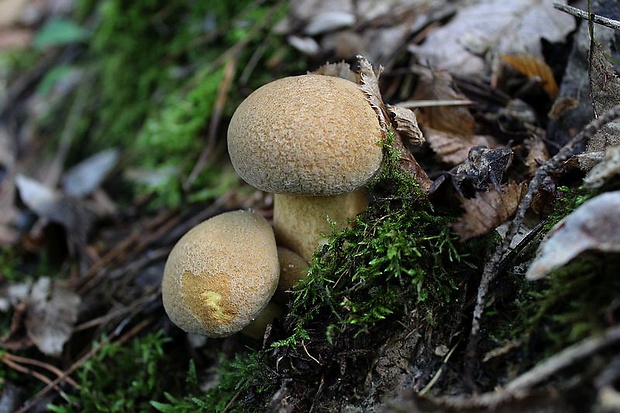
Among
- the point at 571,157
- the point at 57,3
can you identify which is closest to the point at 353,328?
the point at 571,157

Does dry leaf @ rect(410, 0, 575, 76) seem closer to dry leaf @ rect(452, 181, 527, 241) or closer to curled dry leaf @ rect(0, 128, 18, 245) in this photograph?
dry leaf @ rect(452, 181, 527, 241)

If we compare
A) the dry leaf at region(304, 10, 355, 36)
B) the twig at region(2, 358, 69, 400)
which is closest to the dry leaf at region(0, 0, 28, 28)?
the dry leaf at region(304, 10, 355, 36)

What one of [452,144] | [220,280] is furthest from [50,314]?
Answer: [452,144]

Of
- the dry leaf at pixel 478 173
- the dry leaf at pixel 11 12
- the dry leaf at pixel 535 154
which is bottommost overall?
the dry leaf at pixel 11 12

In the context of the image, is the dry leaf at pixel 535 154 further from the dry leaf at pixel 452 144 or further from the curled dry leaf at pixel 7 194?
the curled dry leaf at pixel 7 194

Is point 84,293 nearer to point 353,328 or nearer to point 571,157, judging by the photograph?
point 353,328

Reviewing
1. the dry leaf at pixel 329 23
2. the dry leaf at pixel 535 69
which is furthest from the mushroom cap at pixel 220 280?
the dry leaf at pixel 329 23
